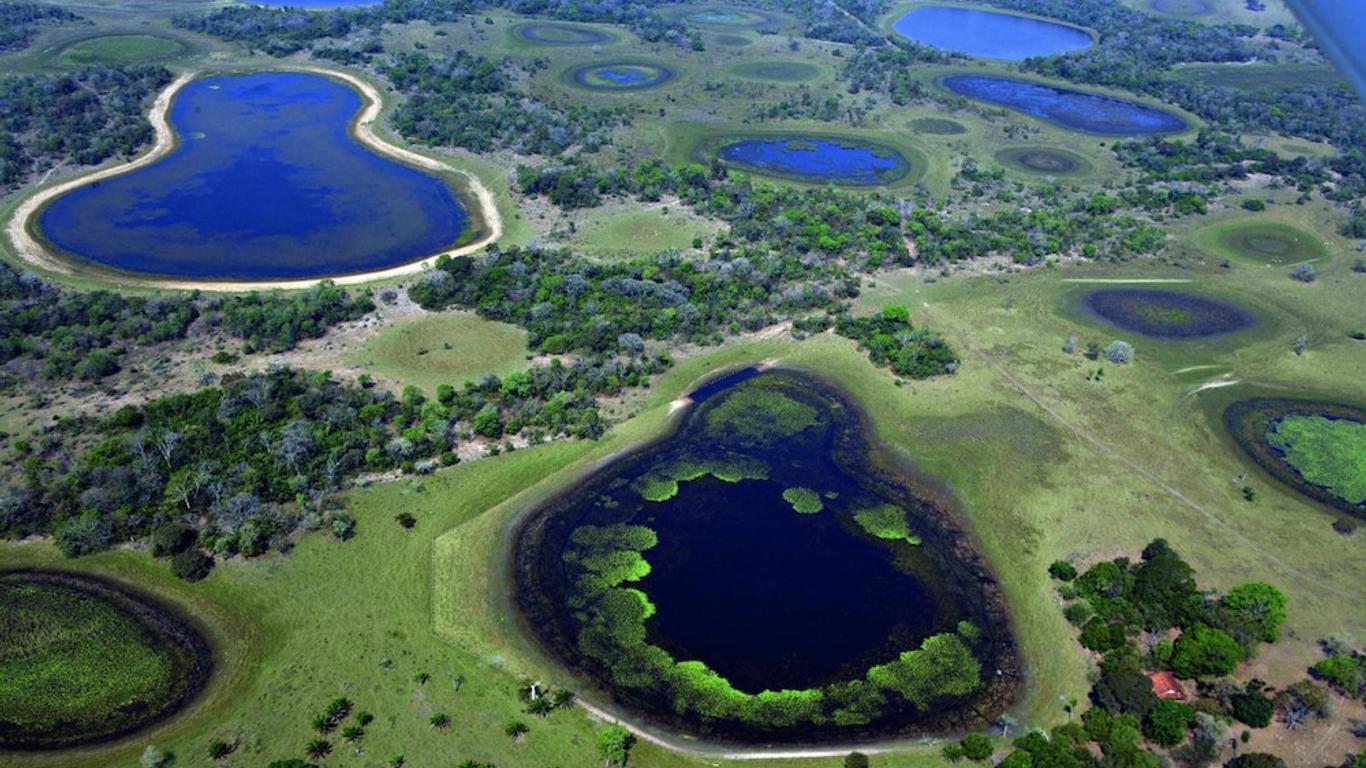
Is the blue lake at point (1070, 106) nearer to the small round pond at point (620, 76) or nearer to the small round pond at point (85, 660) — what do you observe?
the small round pond at point (620, 76)

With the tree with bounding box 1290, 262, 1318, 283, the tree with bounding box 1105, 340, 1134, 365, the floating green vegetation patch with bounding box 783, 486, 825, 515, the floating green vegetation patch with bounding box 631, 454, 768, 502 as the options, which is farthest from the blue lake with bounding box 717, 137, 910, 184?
the floating green vegetation patch with bounding box 783, 486, 825, 515

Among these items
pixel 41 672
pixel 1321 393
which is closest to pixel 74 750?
pixel 41 672

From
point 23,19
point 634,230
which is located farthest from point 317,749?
point 23,19

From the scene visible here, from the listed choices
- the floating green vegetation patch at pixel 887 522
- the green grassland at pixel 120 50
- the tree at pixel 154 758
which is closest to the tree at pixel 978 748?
the floating green vegetation patch at pixel 887 522

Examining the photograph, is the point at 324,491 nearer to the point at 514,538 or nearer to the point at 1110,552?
the point at 514,538

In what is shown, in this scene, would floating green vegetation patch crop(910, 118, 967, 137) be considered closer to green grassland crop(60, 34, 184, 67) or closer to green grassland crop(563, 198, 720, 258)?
green grassland crop(563, 198, 720, 258)

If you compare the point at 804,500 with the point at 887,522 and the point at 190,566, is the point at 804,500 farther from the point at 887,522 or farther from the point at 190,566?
the point at 190,566
